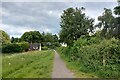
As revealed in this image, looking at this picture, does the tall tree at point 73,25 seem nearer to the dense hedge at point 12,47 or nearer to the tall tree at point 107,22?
the tall tree at point 107,22

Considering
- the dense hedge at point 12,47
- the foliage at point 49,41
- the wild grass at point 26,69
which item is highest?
the foliage at point 49,41

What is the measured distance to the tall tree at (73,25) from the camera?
44.7m

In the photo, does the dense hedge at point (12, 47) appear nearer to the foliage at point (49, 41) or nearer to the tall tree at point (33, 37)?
the foliage at point (49, 41)

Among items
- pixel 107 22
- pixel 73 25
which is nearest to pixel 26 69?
pixel 73 25

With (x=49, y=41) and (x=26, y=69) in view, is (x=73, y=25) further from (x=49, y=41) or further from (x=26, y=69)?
(x=49, y=41)

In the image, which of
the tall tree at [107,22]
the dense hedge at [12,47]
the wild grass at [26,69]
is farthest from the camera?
the dense hedge at [12,47]

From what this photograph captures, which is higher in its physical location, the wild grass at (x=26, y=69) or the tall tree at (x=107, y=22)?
the tall tree at (x=107, y=22)

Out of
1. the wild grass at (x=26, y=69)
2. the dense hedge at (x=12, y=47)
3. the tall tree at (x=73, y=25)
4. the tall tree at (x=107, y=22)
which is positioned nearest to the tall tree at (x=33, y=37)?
the dense hedge at (x=12, y=47)

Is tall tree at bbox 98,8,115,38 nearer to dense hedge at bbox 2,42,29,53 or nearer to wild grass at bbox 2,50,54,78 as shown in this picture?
wild grass at bbox 2,50,54,78

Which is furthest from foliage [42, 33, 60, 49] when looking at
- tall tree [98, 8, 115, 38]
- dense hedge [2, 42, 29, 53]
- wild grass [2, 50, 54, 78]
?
wild grass [2, 50, 54, 78]

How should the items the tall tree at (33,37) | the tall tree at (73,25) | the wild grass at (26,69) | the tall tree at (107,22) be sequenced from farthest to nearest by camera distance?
the tall tree at (33,37)
the tall tree at (107,22)
the tall tree at (73,25)
the wild grass at (26,69)

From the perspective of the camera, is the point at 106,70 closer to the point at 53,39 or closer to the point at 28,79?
the point at 28,79

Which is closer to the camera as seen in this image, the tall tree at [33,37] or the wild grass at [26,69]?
the wild grass at [26,69]

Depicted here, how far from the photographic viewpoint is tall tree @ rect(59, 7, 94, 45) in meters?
44.7
